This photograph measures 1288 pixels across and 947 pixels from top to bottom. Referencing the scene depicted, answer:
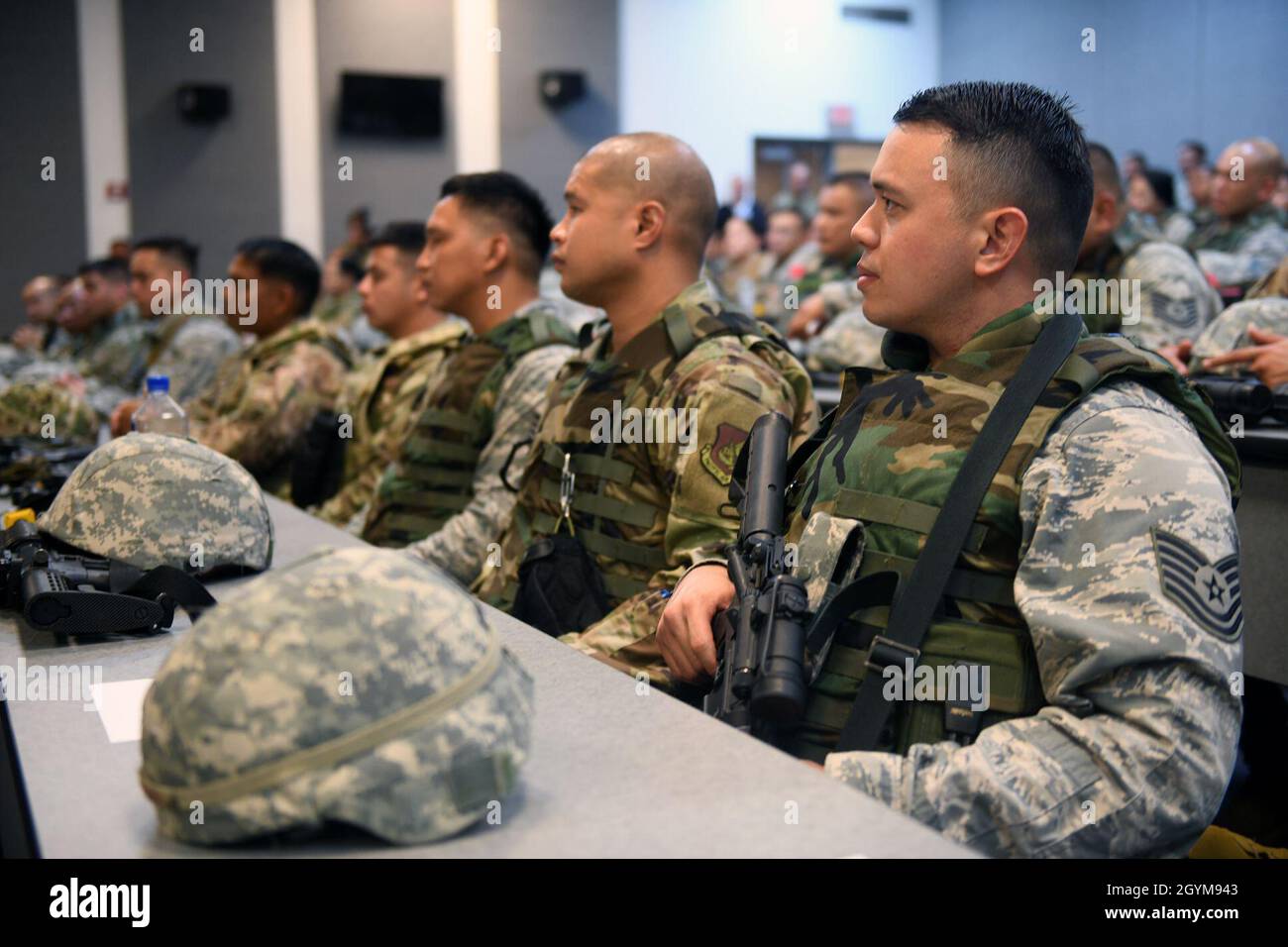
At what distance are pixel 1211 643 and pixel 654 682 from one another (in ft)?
2.80

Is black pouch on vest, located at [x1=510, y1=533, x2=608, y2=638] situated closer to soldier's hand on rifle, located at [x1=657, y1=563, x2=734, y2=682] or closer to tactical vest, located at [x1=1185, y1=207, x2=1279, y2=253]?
soldier's hand on rifle, located at [x1=657, y1=563, x2=734, y2=682]

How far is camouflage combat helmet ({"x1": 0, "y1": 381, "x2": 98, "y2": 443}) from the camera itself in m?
4.13

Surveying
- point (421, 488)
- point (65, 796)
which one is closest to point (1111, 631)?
point (65, 796)

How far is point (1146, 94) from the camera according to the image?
34.4 ft

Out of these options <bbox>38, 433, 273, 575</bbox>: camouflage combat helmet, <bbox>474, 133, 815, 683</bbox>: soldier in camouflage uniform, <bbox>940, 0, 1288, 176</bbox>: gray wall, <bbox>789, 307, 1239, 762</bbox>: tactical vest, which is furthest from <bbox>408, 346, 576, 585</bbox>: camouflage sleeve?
<bbox>940, 0, 1288, 176</bbox>: gray wall

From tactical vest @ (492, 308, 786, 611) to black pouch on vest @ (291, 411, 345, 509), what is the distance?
159cm

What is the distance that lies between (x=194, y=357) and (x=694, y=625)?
436 cm

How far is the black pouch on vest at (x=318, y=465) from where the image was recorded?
381cm

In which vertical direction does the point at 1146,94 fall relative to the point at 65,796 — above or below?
above

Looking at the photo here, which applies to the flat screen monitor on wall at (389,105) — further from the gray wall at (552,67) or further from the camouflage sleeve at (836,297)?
the camouflage sleeve at (836,297)

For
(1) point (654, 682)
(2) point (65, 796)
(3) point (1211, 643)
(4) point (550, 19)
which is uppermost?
(4) point (550, 19)

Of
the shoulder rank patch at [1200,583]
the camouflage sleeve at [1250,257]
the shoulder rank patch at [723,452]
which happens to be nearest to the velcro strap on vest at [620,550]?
the shoulder rank patch at [723,452]
